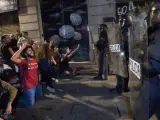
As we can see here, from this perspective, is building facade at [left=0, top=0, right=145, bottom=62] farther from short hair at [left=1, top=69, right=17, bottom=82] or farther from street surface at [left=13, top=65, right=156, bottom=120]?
short hair at [left=1, top=69, right=17, bottom=82]

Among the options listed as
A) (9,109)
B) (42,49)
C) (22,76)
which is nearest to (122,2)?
(42,49)

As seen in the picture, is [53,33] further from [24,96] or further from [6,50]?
[24,96]

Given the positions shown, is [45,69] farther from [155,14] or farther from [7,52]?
[155,14]

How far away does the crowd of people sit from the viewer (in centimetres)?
465

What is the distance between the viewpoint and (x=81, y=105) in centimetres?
577

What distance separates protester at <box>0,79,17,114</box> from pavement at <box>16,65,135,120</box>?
0.59 meters

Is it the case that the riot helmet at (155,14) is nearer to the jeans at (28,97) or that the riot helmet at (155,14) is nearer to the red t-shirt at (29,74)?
the red t-shirt at (29,74)

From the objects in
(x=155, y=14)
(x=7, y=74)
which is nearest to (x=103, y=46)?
(x=7, y=74)

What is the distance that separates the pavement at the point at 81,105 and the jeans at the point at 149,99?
2.34m

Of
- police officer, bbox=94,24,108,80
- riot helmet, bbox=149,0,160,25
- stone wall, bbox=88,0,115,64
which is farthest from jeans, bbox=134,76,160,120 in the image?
stone wall, bbox=88,0,115,64

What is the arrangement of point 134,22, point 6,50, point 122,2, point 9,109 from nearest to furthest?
point 134,22, point 9,109, point 6,50, point 122,2

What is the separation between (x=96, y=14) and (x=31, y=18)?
2840 millimetres

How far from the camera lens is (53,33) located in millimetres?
12023

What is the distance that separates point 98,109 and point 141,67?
3.26 meters
